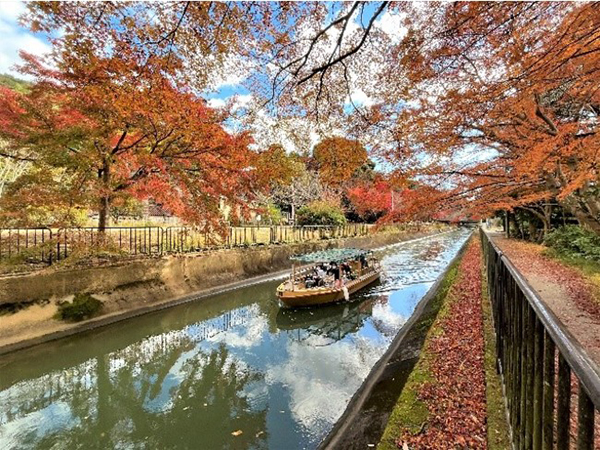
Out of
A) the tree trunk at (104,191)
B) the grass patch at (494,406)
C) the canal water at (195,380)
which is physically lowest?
the canal water at (195,380)

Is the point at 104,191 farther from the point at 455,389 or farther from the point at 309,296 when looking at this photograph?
the point at 455,389

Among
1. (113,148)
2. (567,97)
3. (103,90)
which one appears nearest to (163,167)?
(113,148)

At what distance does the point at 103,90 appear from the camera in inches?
277

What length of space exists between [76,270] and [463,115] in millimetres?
10511

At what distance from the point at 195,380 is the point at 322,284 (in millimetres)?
6080

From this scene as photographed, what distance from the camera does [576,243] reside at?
575 inches

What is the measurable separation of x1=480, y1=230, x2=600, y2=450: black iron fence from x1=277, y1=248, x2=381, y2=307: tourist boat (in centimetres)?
868

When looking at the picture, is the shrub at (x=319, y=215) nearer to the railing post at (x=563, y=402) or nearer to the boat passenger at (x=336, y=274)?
the boat passenger at (x=336, y=274)

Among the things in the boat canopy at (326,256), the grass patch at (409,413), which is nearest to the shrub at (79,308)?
the boat canopy at (326,256)

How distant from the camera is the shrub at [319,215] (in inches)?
1072

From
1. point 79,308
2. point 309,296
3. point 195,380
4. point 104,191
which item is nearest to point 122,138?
point 104,191

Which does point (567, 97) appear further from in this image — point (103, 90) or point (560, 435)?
point (103, 90)

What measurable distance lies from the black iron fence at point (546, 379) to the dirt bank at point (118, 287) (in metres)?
9.95

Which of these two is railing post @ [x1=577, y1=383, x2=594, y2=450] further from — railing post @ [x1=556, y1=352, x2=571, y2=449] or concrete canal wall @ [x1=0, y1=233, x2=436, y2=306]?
concrete canal wall @ [x1=0, y1=233, x2=436, y2=306]
